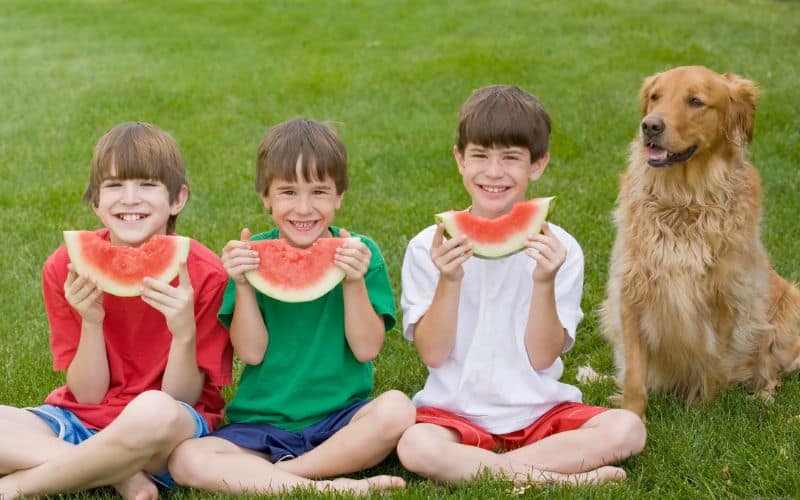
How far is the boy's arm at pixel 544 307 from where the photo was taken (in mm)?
3576

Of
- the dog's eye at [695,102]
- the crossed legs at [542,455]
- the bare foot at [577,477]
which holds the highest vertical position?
the dog's eye at [695,102]

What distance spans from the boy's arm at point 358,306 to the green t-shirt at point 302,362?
0.08m

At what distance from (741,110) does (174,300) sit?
2.60m

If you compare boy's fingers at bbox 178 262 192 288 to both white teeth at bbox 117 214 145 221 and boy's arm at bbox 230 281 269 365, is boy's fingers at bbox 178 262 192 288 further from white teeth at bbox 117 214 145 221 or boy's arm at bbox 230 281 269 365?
white teeth at bbox 117 214 145 221

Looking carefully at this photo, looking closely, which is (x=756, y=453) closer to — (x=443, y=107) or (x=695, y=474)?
(x=695, y=474)

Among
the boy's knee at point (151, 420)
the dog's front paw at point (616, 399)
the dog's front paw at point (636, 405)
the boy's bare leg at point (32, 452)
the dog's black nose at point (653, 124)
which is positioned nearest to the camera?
the boy's knee at point (151, 420)

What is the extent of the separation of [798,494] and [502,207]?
152 centimetres

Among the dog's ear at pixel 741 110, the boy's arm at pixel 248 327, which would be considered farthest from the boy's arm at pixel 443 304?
the dog's ear at pixel 741 110

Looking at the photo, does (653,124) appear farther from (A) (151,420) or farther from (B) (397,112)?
(B) (397,112)

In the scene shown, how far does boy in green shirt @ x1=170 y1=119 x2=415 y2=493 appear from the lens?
140 inches

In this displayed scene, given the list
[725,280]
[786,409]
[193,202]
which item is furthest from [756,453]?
[193,202]

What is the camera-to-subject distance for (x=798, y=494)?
11.3 ft

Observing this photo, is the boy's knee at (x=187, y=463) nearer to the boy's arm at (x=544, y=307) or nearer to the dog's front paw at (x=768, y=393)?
the boy's arm at (x=544, y=307)

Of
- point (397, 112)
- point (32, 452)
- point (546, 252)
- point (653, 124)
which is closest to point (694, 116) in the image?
point (653, 124)
